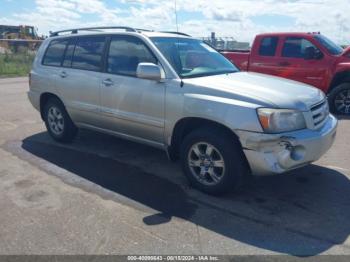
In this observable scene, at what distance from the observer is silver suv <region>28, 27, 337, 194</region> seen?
3938 millimetres

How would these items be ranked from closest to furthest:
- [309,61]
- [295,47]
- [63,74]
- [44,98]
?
[63,74], [44,98], [309,61], [295,47]

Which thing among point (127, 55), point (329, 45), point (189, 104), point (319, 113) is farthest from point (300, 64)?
point (189, 104)

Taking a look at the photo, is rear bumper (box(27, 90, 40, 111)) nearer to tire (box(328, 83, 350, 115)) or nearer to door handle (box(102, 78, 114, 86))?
door handle (box(102, 78, 114, 86))

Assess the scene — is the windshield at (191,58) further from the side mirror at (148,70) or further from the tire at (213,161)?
the tire at (213,161)

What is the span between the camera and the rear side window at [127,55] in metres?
4.98

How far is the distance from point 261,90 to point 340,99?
5391 millimetres

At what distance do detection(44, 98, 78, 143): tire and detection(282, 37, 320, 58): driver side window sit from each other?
5.56 m

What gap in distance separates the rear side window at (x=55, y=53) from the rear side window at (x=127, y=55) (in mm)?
1231

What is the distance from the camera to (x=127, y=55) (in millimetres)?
5195

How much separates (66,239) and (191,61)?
2.64 m

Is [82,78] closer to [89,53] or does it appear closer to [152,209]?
[89,53]

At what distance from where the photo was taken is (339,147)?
248 inches

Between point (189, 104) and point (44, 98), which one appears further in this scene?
point (44, 98)

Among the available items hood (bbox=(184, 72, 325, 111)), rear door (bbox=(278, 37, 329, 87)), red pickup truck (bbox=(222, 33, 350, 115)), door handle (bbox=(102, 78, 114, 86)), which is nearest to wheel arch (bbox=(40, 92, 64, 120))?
door handle (bbox=(102, 78, 114, 86))
